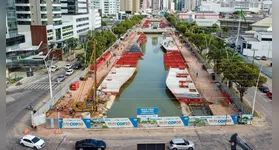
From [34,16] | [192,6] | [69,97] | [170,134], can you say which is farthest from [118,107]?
[192,6]

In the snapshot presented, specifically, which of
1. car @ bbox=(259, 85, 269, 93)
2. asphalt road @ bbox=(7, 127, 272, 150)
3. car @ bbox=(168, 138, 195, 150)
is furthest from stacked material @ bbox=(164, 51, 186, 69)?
car @ bbox=(168, 138, 195, 150)

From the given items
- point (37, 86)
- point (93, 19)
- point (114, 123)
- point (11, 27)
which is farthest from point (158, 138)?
point (93, 19)

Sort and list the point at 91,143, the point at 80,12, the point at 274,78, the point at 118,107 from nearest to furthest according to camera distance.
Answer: the point at 274,78, the point at 91,143, the point at 118,107, the point at 80,12

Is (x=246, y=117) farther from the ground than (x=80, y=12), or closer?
closer

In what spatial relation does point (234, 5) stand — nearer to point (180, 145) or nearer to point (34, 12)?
point (34, 12)

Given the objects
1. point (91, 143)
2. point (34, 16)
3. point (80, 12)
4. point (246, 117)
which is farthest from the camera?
point (80, 12)

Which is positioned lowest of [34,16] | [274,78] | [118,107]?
[118,107]

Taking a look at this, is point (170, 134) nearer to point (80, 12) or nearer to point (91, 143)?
point (91, 143)

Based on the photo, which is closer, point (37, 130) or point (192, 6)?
point (37, 130)
